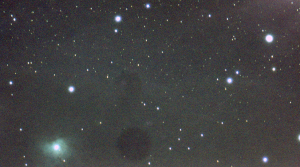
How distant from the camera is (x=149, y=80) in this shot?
86cm

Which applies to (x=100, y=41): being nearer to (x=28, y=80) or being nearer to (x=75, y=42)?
(x=75, y=42)

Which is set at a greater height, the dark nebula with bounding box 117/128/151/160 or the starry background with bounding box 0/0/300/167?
the starry background with bounding box 0/0/300/167

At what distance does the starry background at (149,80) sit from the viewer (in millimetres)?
848

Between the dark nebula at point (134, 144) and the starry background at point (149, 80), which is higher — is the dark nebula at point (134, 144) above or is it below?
below

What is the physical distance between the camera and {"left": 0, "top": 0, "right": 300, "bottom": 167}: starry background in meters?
0.85

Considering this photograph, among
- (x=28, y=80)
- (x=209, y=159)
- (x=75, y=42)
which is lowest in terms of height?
(x=209, y=159)

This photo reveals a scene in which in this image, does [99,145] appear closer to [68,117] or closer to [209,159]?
[68,117]

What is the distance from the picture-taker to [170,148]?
0.86 meters

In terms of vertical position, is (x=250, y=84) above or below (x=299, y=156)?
above

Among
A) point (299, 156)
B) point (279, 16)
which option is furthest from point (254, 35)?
point (299, 156)

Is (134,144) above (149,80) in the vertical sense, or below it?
below

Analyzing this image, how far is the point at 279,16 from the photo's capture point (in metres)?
0.87

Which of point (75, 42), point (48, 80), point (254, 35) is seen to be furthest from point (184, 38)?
point (48, 80)

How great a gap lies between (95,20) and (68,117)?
0.32m
